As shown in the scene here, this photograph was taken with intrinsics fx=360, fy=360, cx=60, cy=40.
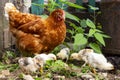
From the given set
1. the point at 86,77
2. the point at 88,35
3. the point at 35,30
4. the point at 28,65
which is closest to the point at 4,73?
the point at 28,65

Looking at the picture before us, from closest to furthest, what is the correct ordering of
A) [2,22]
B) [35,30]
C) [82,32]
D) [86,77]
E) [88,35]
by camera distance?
[86,77] < [35,30] < [2,22] < [88,35] < [82,32]

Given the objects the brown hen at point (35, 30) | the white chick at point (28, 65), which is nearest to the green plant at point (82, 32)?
the brown hen at point (35, 30)

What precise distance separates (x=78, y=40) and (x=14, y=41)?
0.97m

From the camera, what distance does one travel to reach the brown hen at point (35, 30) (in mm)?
4719

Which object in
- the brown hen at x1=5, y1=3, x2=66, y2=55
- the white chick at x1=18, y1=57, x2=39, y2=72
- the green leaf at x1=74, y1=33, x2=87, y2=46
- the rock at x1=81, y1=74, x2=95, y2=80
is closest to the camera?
the white chick at x1=18, y1=57, x2=39, y2=72

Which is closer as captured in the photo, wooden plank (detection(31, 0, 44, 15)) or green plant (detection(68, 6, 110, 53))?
green plant (detection(68, 6, 110, 53))

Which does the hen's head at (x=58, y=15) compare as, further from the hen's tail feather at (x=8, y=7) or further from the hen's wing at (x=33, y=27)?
the hen's tail feather at (x=8, y=7)

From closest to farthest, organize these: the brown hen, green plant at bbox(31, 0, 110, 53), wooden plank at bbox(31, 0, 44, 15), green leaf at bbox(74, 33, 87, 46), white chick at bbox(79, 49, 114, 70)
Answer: white chick at bbox(79, 49, 114, 70) < the brown hen < green leaf at bbox(74, 33, 87, 46) < green plant at bbox(31, 0, 110, 53) < wooden plank at bbox(31, 0, 44, 15)

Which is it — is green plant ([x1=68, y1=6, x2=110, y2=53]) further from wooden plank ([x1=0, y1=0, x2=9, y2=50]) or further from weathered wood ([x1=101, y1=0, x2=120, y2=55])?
wooden plank ([x1=0, y1=0, x2=9, y2=50])

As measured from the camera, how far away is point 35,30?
472cm

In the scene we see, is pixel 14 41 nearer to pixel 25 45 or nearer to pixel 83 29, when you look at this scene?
pixel 25 45

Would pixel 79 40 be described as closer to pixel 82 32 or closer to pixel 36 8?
pixel 82 32

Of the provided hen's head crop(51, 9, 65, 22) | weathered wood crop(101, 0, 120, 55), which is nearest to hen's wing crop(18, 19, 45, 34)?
hen's head crop(51, 9, 65, 22)

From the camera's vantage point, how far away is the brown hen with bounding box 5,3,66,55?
472 centimetres
